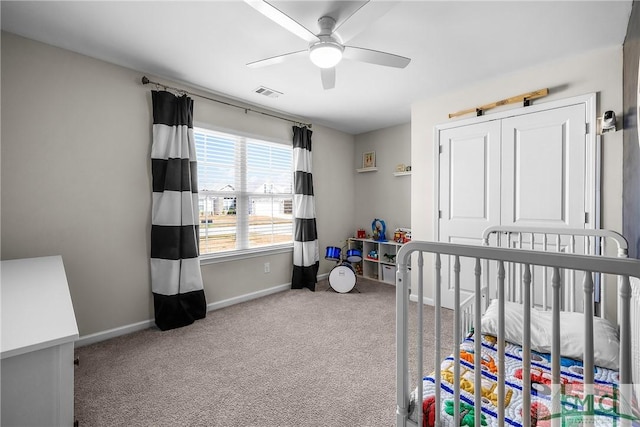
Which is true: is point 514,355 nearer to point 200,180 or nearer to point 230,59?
point 230,59

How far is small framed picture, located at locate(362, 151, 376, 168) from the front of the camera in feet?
14.7

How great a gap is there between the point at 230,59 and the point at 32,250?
204 cm

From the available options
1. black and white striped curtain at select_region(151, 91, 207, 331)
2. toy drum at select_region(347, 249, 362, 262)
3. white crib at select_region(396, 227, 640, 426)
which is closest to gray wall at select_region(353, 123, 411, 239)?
toy drum at select_region(347, 249, 362, 262)

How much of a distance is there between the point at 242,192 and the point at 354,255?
5.99 feet

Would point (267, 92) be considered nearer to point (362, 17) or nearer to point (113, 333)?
point (362, 17)

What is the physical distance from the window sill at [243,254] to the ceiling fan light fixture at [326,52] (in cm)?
217

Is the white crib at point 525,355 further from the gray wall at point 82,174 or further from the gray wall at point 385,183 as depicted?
the gray wall at point 385,183

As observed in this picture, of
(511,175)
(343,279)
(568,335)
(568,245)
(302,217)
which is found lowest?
(343,279)

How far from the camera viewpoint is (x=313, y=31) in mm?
1951

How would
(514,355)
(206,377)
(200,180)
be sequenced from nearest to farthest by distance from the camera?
1. (514,355)
2. (206,377)
3. (200,180)

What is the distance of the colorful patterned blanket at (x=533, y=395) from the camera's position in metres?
0.88

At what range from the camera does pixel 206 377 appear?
1888 mm

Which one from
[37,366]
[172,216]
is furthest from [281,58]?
[37,366]

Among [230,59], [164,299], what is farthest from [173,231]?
[230,59]
